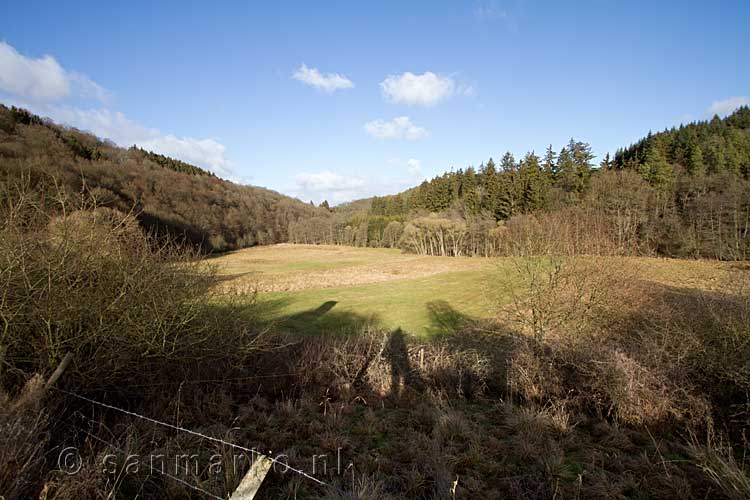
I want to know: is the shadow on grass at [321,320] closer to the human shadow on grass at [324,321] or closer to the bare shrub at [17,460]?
the human shadow on grass at [324,321]

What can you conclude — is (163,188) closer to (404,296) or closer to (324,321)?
(404,296)

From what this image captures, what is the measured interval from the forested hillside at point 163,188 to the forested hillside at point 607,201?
3611cm

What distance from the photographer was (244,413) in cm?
630

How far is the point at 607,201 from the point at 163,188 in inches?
3594

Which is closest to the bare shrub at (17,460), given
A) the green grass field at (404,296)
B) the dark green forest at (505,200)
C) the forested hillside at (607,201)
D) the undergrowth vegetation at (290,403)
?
the undergrowth vegetation at (290,403)

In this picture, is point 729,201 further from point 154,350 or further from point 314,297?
point 154,350

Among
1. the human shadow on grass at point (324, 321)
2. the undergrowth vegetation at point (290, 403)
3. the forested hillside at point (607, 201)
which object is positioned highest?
the forested hillside at point (607, 201)

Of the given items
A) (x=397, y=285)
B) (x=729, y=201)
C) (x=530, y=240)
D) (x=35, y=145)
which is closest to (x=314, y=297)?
(x=397, y=285)

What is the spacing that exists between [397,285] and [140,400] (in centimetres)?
2688

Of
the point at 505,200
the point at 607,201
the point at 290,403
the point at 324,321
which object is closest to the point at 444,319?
the point at 324,321

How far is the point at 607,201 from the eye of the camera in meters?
42.5

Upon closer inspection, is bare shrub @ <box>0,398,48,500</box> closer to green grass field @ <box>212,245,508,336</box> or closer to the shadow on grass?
green grass field @ <box>212,245,508,336</box>

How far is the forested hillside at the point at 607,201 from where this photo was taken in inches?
719

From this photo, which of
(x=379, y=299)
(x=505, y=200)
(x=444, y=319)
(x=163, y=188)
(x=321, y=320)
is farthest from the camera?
(x=163, y=188)
